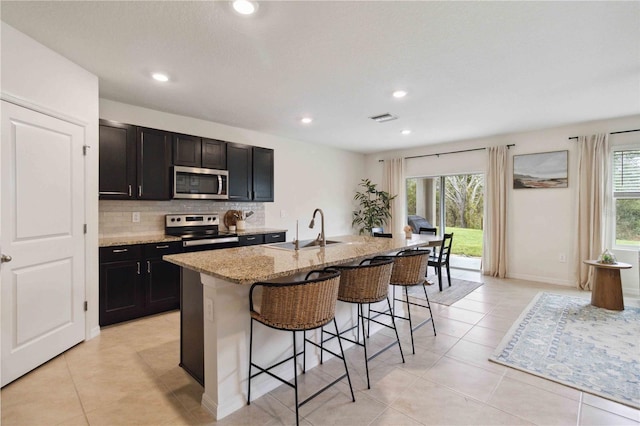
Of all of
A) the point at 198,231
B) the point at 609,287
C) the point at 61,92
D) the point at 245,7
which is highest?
the point at 245,7

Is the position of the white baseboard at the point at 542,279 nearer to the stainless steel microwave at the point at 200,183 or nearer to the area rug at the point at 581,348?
the area rug at the point at 581,348

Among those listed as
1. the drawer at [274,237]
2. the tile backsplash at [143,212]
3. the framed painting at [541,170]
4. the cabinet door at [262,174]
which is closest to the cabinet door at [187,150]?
the tile backsplash at [143,212]

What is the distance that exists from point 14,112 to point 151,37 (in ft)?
3.72

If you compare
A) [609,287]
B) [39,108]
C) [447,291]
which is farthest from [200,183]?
[609,287]

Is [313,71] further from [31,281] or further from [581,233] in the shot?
[581,233]

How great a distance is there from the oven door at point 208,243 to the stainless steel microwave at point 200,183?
24.3 inches

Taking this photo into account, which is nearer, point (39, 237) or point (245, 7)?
point (245, 7)

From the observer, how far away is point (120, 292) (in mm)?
3250

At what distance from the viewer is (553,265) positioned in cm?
501

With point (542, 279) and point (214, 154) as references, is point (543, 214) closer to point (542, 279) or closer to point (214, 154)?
point (542, 279)

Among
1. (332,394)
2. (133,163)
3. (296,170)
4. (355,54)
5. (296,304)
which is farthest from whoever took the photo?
(296,170)

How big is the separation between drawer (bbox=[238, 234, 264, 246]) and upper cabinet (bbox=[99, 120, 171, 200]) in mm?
1105

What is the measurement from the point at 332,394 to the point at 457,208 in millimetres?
5182

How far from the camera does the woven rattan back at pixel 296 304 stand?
173 cm
